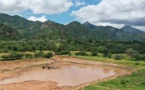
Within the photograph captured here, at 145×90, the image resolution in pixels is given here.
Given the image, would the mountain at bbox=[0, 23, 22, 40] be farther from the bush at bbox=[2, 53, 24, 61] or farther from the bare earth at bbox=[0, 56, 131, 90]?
the bush at bbox=[2, 53, 24, 61]

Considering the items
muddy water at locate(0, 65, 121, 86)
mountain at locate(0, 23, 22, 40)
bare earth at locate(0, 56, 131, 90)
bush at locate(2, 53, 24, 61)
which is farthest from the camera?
mountain at locate(0, 23, 22, 40)

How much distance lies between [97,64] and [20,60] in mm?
29440

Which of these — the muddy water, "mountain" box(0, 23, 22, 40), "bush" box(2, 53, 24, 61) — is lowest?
the muddy water

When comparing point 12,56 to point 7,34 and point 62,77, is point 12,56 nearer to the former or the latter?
point 62,77

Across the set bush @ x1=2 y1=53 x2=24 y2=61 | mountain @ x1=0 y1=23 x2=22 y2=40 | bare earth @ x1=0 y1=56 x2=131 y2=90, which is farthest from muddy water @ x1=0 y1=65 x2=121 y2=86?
mountain @ x1=0 y1=23 x2=22 y2=40

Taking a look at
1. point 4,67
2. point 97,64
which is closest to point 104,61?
point 97,64

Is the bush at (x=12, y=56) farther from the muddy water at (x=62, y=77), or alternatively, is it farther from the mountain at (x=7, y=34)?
the mountain at (x=7, y=34)

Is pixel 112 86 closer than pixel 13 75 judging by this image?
Yes

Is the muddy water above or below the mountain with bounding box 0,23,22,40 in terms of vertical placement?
below

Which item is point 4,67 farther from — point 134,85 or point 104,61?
point 134,85

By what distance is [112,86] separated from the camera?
48.2 m

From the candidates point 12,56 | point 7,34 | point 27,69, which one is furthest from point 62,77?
point 7,34

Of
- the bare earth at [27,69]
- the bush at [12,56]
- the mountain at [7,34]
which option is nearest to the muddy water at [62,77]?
the bare earth at [27,69]

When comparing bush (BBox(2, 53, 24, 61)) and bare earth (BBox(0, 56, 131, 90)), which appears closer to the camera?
bare earth (BBox(0, 56, 131, 90))
